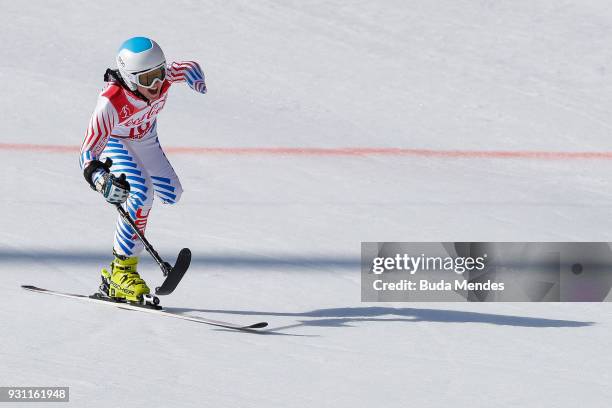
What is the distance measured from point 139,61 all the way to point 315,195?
287 cm

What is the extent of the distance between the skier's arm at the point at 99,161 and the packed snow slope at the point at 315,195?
0.70m

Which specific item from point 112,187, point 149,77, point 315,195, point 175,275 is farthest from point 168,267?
point 315,195

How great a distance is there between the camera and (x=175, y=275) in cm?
638

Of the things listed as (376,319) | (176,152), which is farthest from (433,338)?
(176,152)

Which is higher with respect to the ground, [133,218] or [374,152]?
[374,152]

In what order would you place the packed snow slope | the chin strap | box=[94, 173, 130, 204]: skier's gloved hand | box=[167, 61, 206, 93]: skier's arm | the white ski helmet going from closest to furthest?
the packed snow slope < box=[94, 173, 130, 204]: skier's gloved hand < the white ski helmet < the chin strap < box=[167, 61, 206, 93]: skier's arm

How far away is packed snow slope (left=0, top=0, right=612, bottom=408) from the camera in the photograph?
5664 mm

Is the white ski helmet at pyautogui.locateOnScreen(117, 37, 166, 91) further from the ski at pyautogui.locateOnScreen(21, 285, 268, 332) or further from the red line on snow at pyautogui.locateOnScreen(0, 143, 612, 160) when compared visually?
the red line on snow at pyautogui.locateOnScreen(0, 143, 612, 160)

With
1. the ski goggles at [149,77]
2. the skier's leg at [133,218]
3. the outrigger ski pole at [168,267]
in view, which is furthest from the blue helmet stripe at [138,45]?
the outrigger ski pole at [168,267]

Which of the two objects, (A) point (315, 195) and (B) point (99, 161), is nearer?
(B) point (99, 161)

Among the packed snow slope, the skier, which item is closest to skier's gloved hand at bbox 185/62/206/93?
the skier

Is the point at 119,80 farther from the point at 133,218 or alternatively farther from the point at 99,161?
the point at 133,218

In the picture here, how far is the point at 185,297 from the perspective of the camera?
271 inches

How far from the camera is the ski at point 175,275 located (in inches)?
250
